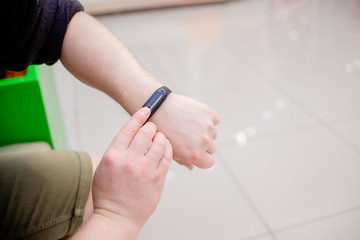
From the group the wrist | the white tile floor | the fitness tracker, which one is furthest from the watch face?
the white tile floor

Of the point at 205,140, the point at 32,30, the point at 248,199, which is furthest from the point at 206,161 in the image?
the point at 248,199

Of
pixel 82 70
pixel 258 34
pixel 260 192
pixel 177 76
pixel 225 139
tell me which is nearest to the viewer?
pixel 82 70

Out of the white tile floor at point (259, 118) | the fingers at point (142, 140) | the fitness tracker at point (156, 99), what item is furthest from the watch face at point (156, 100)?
the white tile floor at point (259, 118)

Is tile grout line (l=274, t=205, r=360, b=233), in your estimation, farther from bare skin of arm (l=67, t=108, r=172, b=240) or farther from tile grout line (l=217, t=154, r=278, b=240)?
bare skin of arm (l=67, t=108, r=172, b=240)

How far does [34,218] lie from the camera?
0.86 m

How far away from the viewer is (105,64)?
0.94 m

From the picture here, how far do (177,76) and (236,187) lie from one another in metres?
1.27

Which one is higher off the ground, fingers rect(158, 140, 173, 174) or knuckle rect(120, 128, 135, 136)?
fingers rect(158, 140, 173, 174)

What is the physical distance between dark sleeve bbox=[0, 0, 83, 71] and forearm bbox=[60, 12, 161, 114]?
3 centimetres

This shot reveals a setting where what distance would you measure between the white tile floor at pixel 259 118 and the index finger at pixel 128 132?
0.82 metres

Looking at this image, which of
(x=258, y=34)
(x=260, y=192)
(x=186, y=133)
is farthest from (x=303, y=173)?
(x=258, y=34)

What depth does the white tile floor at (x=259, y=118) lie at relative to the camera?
1.53 m

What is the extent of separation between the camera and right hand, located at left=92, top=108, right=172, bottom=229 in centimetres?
71

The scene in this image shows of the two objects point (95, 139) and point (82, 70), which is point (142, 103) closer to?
point (82, 70)
